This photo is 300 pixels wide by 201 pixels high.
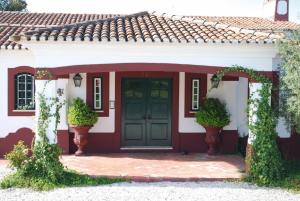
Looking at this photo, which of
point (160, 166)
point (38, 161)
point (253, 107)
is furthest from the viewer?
point (160, 166)

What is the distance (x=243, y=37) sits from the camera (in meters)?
10.9

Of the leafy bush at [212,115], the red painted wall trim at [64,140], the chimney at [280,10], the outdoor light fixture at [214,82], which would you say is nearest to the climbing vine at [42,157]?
the red painted wall trim at [64,140]

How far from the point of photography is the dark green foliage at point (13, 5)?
112 feet

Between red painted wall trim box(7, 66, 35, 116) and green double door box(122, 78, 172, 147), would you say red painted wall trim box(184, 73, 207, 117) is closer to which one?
green double door box(122, 78, 172, 147)

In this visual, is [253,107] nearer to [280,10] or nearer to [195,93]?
[195,93]

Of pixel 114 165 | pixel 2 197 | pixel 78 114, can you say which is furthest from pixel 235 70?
pixel 2 197

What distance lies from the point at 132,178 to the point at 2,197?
10.0ft

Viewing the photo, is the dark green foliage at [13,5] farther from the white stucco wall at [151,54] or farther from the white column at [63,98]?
the white stucco wall at [151,54]

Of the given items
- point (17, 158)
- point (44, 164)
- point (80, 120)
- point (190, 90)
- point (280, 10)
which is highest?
point (280, 10)

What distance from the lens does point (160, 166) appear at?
39.7 feet

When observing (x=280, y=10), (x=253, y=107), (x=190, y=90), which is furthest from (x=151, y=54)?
(x=280, y=10)

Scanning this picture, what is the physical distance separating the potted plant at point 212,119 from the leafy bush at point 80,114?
334 centimetres

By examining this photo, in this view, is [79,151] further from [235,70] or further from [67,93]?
[235,70]

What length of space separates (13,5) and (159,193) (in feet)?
92.8
